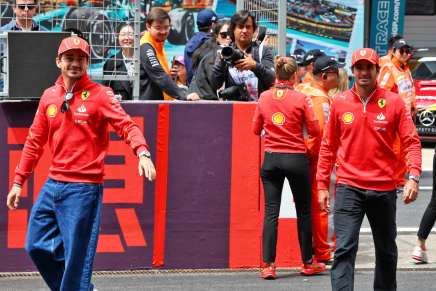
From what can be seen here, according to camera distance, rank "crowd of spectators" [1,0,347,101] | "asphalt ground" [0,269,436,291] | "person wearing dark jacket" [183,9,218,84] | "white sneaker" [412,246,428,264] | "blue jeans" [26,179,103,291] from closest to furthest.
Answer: "blue jeans" [26,179,103,291] → "asphalt ground" [0,269,436,291] → "crowd of spectators" [1,0,347,101] → "white sneaker" [412,246,428,264] → "person wearing dark jacket" [183,9,218,84]

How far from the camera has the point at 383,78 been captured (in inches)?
535

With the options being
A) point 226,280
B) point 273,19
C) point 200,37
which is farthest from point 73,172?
point 200,37

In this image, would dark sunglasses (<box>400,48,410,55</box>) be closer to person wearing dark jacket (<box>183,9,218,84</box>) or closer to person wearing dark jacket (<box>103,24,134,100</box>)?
person wearing dark jacket (<box>183,9,218,84</box>)

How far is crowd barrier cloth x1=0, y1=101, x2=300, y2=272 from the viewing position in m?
8.54

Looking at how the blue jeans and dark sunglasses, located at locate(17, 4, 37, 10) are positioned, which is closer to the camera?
the blue jeans

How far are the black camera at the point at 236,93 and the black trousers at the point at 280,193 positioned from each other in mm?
820

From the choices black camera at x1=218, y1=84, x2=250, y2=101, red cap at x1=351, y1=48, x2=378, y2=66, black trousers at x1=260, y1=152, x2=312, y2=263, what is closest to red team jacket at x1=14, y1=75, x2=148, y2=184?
red cap at x1=351, y1=48, x2=378, y2=66

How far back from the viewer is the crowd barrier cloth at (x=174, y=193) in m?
8.54

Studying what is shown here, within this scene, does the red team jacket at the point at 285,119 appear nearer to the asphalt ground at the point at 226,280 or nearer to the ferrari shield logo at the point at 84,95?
the asphalt ground at the point at 226,280

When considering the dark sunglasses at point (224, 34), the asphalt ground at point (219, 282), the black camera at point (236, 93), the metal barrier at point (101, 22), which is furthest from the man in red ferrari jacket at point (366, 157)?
the dark sunglasses at point (224, 34)

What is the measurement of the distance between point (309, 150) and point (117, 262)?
6.16 ft

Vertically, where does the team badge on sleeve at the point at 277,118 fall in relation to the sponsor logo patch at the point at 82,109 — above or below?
below

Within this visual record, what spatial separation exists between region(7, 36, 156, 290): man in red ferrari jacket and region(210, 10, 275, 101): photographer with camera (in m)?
2.31

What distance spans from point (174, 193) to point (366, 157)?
226 centimetres
